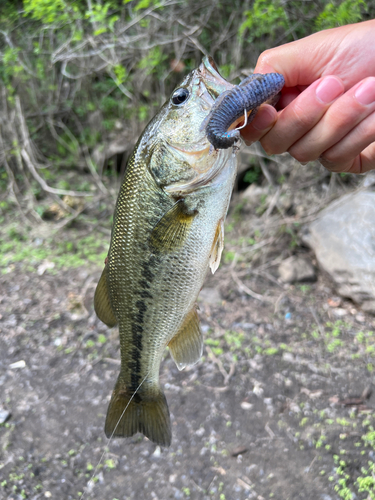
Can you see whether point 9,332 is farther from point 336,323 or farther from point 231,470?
point 336,323

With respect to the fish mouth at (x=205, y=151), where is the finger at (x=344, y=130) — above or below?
below

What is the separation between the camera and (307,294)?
4281 millimetres

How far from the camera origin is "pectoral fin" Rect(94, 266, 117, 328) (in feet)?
5.66

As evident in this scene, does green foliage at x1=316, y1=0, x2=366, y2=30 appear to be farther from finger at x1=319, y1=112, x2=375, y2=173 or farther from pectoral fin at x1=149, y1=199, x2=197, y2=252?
pectoral fin at x1=149, y1=199, x2=197, y2=252

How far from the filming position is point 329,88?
1.50 m

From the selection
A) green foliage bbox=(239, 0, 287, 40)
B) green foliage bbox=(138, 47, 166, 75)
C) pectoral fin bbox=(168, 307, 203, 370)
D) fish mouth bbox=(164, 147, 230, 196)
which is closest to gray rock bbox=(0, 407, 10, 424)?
pectoral fin bbox=(168, 307, 203, 370)

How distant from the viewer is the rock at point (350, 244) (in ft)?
12.9

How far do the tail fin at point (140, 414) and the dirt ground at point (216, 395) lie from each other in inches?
37.7

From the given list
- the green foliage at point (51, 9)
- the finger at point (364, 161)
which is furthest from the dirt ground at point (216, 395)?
the green foliage at point (51, 9)

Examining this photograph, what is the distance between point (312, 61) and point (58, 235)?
4.57m

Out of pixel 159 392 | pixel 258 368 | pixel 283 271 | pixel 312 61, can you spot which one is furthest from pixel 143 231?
pixel 283 271

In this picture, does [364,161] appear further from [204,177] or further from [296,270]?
[296,270]

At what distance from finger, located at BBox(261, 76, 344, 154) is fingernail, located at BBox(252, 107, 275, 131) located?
0.17 ft

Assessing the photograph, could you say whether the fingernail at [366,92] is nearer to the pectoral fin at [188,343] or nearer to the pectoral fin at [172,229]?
the pectoral fin at [172,229]
